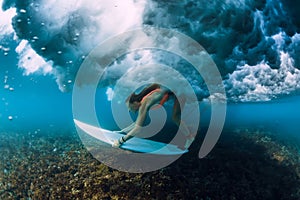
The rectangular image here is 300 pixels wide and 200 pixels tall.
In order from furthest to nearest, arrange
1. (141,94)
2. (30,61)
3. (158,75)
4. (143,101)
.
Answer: (30,61) → (158,75) → (141,94) → (143,101)

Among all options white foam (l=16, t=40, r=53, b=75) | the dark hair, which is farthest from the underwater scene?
white foam (l=16, t=40, r=53, b=75)

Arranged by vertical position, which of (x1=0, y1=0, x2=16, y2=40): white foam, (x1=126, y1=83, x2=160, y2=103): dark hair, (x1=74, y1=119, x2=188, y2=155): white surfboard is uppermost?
(x1=0, y1=0, x2=16, y2=40): white foam

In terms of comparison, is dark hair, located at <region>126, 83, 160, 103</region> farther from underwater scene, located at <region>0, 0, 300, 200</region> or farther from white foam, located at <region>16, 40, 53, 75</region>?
white foam, located at <region>16, 40, 53, 75</region>

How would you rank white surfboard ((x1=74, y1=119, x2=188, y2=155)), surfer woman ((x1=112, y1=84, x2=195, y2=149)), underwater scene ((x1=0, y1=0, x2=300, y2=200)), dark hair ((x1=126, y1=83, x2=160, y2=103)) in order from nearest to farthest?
surfer woman ((x1=112, y1=84, x2=195, y2=149)), dark hair ((x1=126, y1=83, x2=160, y2=103)), white surfboard ((x1=74, y1=119, x2=188, y2=155)), underwater scene ((x1=0, y1=0, x2=300, y2=200))

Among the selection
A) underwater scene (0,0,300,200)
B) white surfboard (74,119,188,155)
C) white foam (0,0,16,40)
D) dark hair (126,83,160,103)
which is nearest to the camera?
dark hair (126,83,160,103)

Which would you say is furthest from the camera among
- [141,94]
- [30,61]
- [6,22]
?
[30,61]

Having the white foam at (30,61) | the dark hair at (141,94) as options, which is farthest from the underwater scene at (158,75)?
the white foam at (30,61)

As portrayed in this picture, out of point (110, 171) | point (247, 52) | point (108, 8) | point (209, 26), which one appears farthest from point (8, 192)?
point (247, 52)

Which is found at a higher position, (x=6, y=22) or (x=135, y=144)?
(x=6, y=22)

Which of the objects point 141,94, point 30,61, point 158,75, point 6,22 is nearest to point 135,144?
point 141,94

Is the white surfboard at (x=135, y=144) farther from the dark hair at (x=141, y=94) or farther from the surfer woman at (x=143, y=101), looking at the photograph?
the dark hair at (x=141, y=94)

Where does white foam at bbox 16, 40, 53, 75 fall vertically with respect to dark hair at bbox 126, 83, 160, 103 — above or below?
above

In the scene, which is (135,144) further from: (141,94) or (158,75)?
(158,75)

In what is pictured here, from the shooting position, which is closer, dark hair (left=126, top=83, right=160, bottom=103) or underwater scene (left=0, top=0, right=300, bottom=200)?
dark hair (left=126, top=83, right=160, bottom=103)
